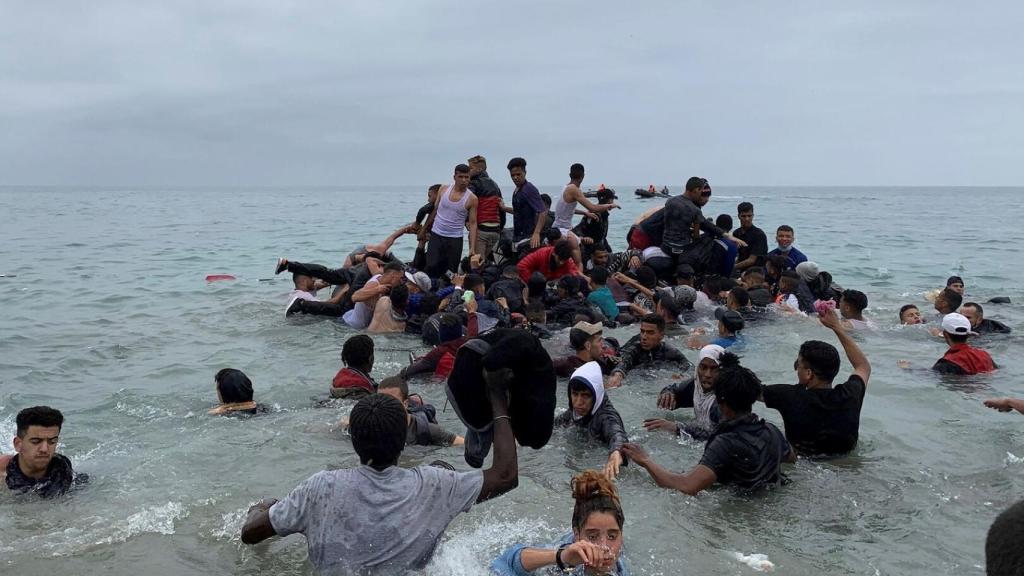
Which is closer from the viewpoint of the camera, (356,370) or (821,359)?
(821,359)

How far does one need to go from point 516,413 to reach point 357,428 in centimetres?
71

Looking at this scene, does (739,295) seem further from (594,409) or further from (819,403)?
(594,409)

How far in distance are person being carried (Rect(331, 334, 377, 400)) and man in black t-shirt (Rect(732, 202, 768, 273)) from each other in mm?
8352

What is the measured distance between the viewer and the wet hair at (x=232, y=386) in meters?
7.88

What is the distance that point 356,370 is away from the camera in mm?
7668

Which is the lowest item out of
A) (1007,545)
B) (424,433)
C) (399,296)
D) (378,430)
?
(424,433)

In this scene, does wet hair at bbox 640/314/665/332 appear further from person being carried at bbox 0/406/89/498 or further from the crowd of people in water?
person being carried at bbox 0/406/89/498

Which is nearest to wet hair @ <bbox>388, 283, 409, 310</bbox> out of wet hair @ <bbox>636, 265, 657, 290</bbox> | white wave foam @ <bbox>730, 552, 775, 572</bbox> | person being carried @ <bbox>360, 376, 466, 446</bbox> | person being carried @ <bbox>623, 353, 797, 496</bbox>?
wet hair @ <bbox>636, 265, 657, 290</bbox>

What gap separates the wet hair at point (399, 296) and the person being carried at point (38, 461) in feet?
18.4

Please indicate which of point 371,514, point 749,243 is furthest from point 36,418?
point 749,243

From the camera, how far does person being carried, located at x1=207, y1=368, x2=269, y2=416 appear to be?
310 inches

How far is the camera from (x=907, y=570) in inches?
195

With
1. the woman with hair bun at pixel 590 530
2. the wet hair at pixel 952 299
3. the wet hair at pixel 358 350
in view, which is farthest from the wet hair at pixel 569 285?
the woman with hair bun at pixel 590 530

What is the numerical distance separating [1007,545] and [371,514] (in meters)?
2.67
